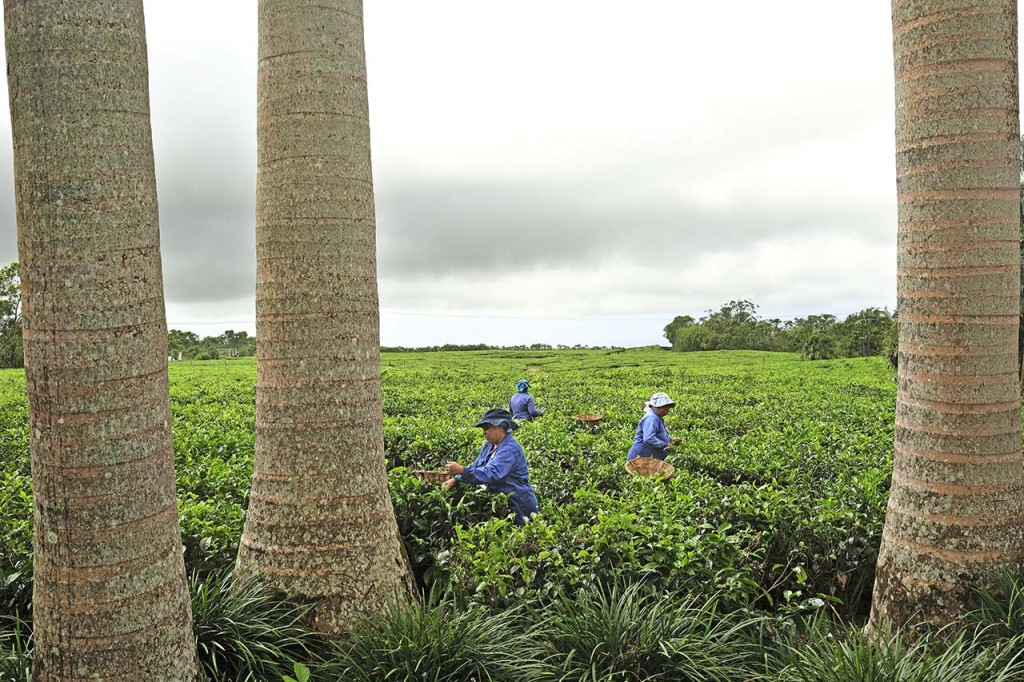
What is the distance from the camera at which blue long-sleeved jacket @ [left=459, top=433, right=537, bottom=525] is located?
256 inches

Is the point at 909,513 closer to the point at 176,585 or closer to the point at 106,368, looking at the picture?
the point at 176,585

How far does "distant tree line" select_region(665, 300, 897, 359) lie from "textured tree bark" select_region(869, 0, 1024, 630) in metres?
36.6

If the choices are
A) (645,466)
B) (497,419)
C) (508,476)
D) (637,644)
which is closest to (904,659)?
(637,644)

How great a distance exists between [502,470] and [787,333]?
180 feet

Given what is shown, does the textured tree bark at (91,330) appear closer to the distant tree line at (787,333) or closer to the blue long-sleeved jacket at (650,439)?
the blue long-sleeved jacket at (650,439)

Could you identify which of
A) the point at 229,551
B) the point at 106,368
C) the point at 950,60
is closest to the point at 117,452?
the point at 106,368

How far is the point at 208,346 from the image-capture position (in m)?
49.8

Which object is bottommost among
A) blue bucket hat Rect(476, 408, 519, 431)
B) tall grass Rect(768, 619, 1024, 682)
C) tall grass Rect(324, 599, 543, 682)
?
tall grass Rect(768, 619, 1024, 682)

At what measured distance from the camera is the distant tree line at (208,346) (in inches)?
1831

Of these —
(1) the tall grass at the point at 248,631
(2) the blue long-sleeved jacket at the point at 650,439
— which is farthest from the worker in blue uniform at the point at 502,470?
(2) the blue long-sleeved jacket at the point at 650,439

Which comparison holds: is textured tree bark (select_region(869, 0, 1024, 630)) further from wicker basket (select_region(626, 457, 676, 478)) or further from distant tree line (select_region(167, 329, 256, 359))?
distant tree line (select_region(167, 329, 256, 359))

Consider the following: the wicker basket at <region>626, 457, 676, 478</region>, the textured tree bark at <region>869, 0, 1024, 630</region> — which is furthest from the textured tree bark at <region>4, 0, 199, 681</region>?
the wicker basket at <region>626, 457, 676, 478</region>

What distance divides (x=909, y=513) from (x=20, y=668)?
15.2 ft

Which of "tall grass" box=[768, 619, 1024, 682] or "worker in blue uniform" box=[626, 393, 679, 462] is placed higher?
"worker in blue uniform" box=[626, 393, 679, 462]
